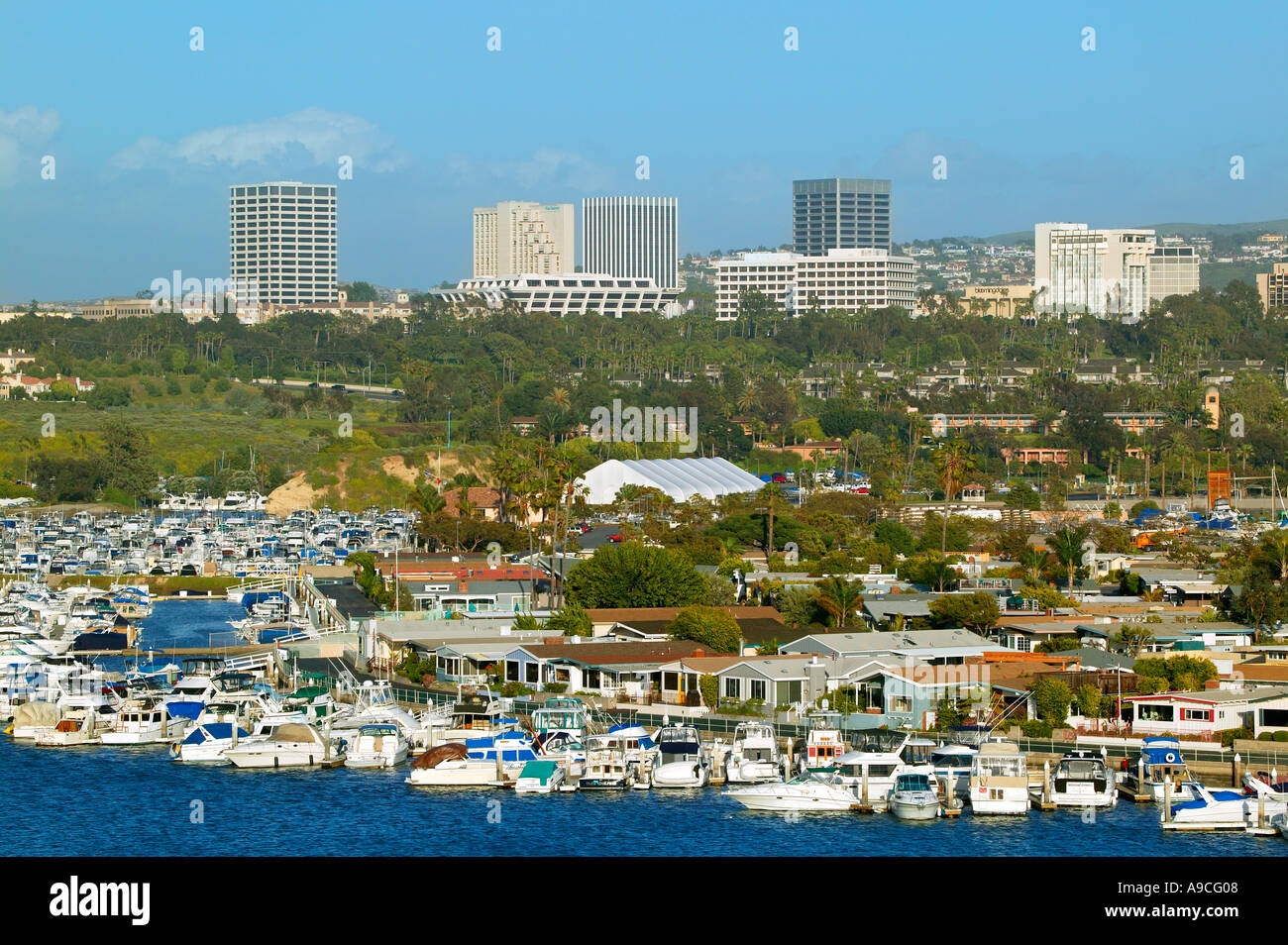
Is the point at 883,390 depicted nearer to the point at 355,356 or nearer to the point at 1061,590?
the point at 355,356

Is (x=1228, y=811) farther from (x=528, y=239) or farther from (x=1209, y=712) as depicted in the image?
(x=528, y=239)

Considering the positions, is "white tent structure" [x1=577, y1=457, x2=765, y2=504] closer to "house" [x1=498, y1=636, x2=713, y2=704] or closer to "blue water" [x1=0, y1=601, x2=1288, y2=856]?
"house" [x1=498, y1=636, x2=713, y2=704]

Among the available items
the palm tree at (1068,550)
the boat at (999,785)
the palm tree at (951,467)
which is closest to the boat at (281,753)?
the boat at (999,785)

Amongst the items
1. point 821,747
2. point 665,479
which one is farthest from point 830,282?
point 821,747

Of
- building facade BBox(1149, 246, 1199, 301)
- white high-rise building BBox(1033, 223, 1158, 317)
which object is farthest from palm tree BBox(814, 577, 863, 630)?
building facade BBox(1149, 246, 1199, 301)

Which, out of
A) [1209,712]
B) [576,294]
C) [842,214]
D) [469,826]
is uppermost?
[842,214]

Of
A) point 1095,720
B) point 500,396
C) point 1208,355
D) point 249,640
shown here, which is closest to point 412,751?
point 1095,720
